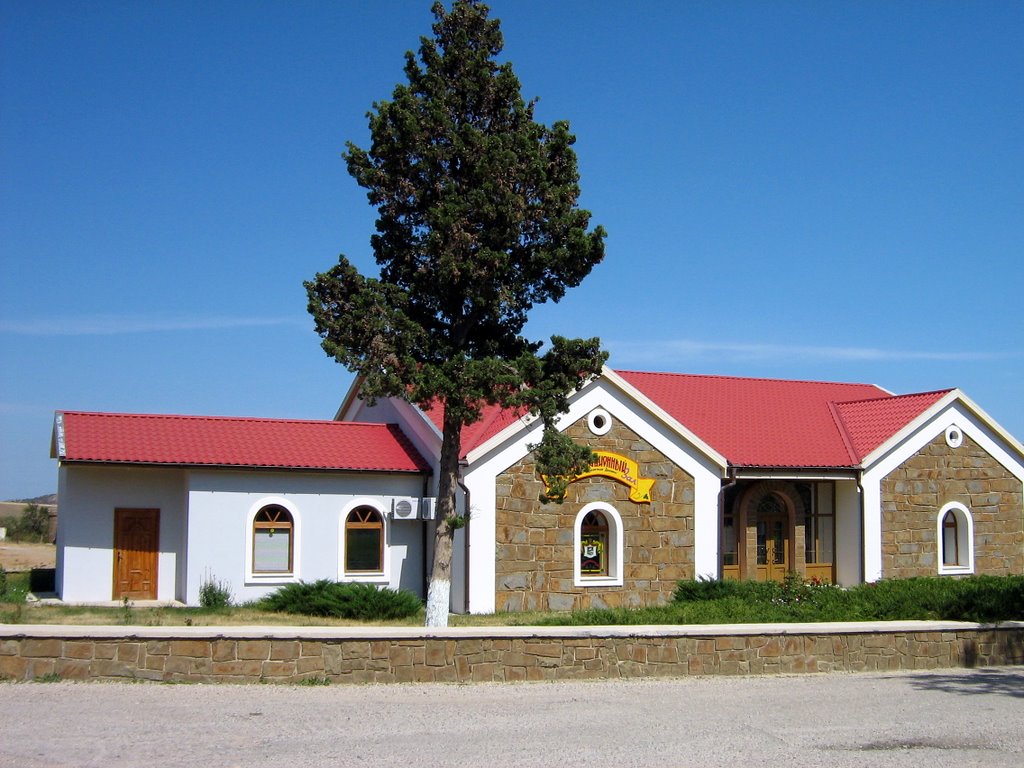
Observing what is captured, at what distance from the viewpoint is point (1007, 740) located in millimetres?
9969

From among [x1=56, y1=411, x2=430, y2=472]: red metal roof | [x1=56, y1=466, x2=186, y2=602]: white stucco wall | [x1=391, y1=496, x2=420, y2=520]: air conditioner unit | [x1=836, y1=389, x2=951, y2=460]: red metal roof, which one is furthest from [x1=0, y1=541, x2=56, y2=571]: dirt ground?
[x1=836, y1=389, x2=951, y2=460]: red metal roof

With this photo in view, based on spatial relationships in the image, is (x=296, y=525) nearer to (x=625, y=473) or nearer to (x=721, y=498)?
(x=625, y=473)

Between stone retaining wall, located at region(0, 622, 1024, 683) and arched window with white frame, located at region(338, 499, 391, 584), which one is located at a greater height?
arched window with white frame, located at region(338, 499, 391, 584)

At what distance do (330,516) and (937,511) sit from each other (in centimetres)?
1458

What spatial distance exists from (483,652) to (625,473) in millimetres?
11489

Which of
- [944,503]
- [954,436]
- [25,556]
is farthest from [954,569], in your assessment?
[25,556]

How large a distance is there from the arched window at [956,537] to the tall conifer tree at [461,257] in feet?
45.6

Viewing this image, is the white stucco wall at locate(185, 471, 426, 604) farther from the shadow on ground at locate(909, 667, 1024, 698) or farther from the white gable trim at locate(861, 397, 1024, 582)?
the shadow on ground at locate(909, 667, 1024, 698)

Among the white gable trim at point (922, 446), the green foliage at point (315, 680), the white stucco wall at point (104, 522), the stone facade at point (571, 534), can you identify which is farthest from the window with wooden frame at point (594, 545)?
the green foliage at point (315, 680)

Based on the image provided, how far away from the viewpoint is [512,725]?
32.7 feet

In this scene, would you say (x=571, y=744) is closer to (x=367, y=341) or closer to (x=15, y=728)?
(x=15, y=728)

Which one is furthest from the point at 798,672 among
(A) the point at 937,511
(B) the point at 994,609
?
(A) the point at 937,511

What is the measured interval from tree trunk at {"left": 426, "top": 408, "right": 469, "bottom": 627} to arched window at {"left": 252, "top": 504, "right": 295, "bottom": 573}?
6.05 m

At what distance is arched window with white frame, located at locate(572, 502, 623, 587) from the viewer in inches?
883
